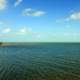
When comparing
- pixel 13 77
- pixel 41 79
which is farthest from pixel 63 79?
pixel 13 77

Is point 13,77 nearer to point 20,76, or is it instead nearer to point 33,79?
point 20,76

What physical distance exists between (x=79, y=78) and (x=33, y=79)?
5.75m

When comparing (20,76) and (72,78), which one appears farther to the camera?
(20,76)

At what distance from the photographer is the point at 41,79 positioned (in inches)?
843

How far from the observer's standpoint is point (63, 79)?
2130 cm

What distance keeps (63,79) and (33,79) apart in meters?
3.72

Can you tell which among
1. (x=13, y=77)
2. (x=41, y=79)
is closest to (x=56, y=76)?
(x=41, y=79)

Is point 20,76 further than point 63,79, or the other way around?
point 20,76

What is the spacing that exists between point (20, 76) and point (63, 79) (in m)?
5.84

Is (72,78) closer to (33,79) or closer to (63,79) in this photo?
(63,79)

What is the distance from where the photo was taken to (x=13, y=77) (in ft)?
74.2

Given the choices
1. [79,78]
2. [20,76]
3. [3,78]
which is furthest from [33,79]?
[79,78]

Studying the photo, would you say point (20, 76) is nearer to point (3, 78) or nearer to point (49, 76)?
point (3, 78)

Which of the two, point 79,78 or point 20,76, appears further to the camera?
point 20,76
